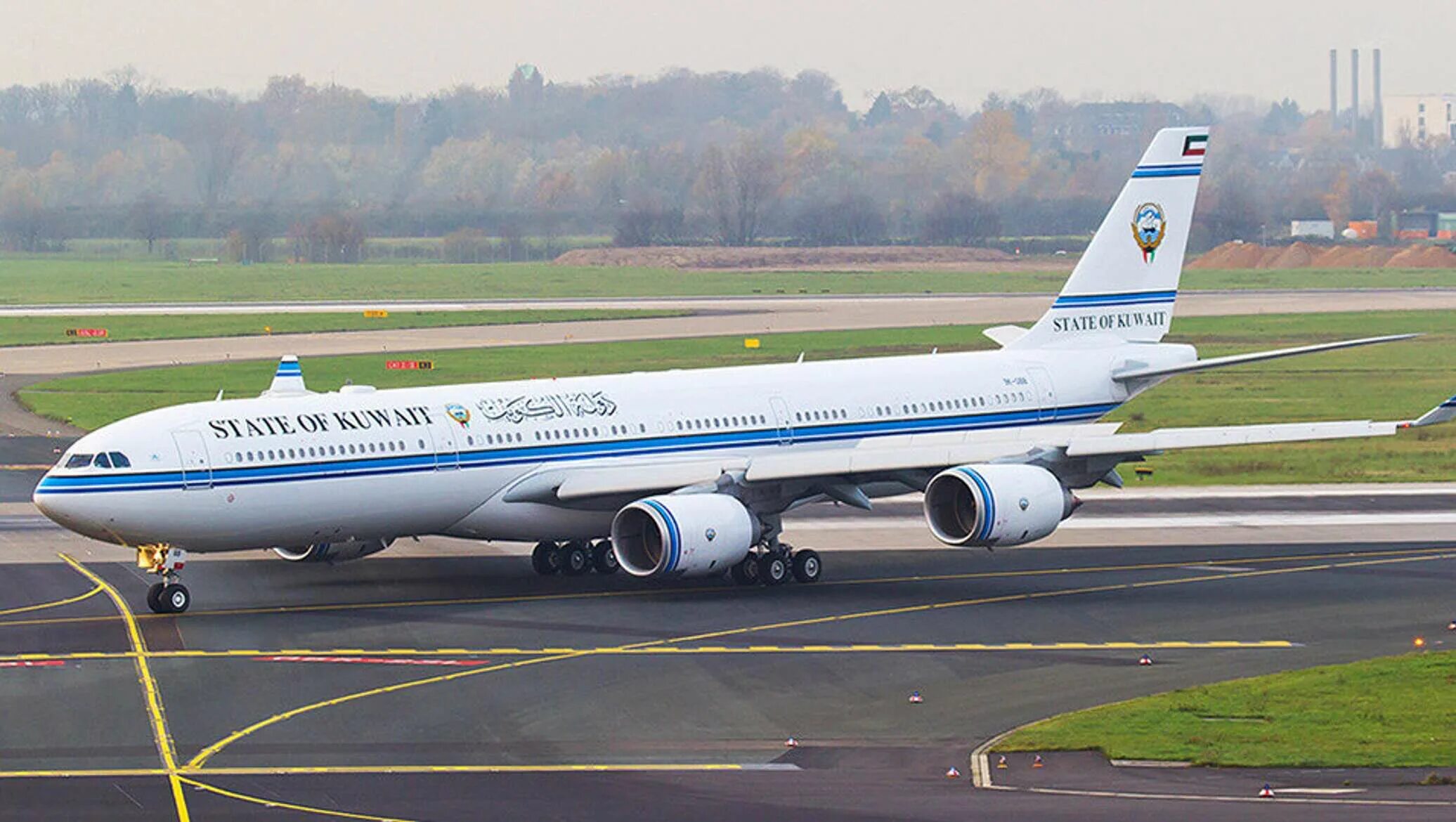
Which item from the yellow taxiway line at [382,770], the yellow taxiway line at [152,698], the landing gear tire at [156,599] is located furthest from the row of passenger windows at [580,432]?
the yellow taxiway line at [382,770]

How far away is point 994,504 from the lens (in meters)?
40.5

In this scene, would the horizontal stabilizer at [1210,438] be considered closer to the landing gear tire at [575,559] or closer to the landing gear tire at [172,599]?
the landing gear tire at [575,559]

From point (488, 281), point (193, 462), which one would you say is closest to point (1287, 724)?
point (193, 462)

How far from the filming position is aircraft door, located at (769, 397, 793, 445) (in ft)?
147

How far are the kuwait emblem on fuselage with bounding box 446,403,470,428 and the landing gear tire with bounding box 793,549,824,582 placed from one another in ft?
22.8

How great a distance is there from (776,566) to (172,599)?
11.4 metres

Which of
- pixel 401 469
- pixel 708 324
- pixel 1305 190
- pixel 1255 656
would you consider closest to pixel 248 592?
pixel 401 469

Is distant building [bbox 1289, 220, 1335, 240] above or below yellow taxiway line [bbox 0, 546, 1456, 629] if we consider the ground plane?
above

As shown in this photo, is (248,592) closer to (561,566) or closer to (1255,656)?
(561,566)

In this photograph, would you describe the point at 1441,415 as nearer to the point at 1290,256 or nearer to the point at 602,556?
the point at 602,556

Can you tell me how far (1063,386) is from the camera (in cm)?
4922

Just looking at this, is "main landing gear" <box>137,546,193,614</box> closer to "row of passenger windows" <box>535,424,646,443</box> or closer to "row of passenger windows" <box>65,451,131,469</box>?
"row of passenger windows" <box>65,451,131,469</box>

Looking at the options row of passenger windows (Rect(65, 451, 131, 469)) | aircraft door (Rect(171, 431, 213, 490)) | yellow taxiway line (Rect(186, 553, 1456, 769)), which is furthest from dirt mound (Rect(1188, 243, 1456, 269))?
row of passenger windows (Rect(65, 451, 131, 469))

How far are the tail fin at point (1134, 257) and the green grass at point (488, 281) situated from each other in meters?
85.3
